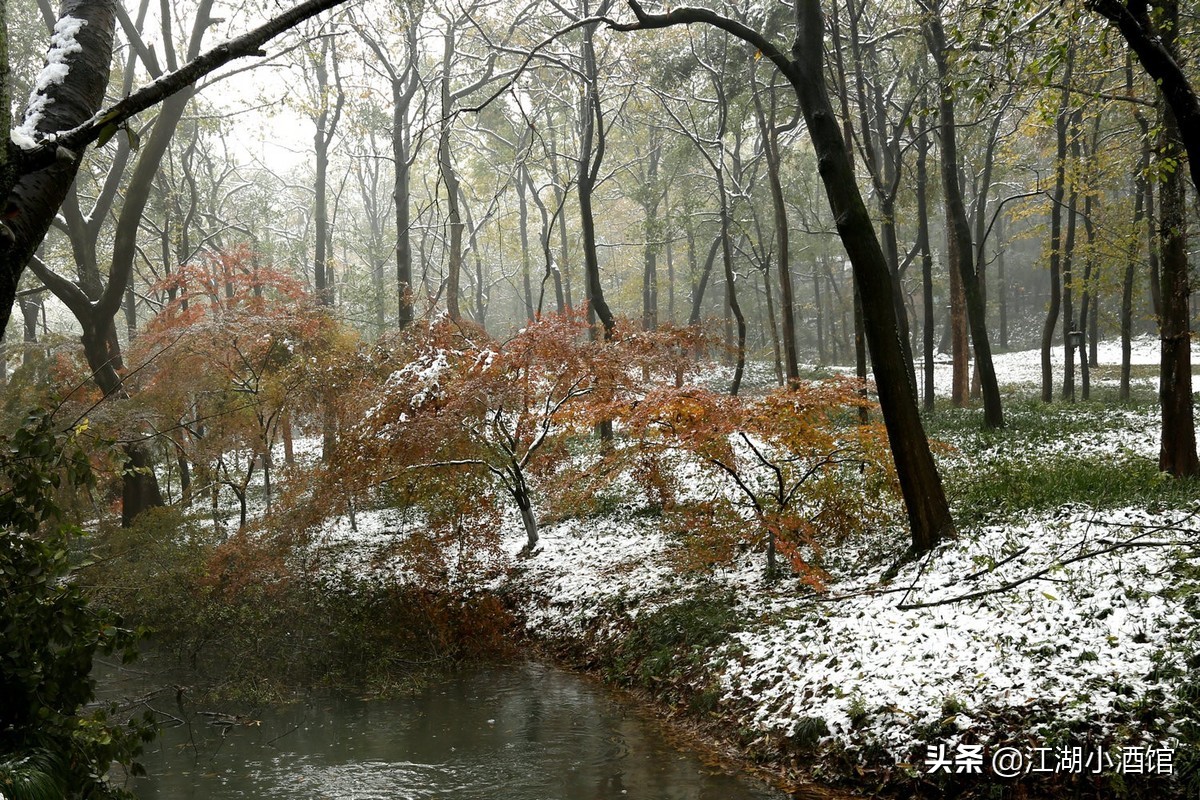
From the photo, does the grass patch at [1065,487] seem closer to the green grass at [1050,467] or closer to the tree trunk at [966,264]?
the green grass at [1050,467]

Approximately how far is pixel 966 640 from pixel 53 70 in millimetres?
6237

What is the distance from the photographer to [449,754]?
6.19 m

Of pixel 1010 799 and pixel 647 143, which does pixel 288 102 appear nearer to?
pixel 1010 799

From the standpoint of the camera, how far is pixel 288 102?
15.5 m

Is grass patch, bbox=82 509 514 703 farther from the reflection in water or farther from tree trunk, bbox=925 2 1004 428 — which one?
tree trunk, bbox=925 2 1004 428

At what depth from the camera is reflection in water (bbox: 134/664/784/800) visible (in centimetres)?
543

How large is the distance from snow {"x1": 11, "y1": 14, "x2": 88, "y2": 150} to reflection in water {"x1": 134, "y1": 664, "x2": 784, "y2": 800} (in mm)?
4685

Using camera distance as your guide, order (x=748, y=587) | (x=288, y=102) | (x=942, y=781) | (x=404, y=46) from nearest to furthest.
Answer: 1. (x=942, y=781)
2. (x=748, y=587)
3. (x=288, y=102)
4. (x=404, y=46)

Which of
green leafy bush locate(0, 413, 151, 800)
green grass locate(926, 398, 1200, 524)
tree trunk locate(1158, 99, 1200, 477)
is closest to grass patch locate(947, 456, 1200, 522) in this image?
green grass locate(926, 398, 1200, 524)

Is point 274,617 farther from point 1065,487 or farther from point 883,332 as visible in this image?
point 1065,487

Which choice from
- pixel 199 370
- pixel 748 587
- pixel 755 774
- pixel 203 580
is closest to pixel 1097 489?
pixel 748 587

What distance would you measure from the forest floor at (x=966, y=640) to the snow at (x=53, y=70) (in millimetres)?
5553

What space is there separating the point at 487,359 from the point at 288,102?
353 inches

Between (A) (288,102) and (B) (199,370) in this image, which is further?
(A) (288,102)
